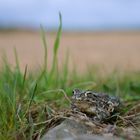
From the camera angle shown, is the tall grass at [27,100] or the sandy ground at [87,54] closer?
the tall grass at [27,100]

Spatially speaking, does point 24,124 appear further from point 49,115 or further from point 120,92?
point 120,92

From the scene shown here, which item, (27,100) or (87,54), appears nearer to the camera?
(27,100)

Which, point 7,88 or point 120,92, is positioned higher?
point 7,88

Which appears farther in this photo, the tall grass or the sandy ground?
A: the sandy ground

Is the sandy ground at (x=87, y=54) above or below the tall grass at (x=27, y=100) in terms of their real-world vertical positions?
below

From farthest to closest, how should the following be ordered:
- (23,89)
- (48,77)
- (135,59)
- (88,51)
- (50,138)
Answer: (88,51)
(135,59)
(48,77)
(23,89)
(50,138)

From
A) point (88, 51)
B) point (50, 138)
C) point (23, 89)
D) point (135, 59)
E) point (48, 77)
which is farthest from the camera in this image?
point (88, 51)

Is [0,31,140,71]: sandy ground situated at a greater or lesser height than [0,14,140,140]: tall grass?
lesser

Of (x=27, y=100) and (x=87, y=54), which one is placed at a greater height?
(x=27, y=100)

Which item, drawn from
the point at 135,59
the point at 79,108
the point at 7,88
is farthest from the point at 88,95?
the point at 135,59

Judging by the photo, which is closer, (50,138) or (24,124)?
(50,138)

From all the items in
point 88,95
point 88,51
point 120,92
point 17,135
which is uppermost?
point 88,95
